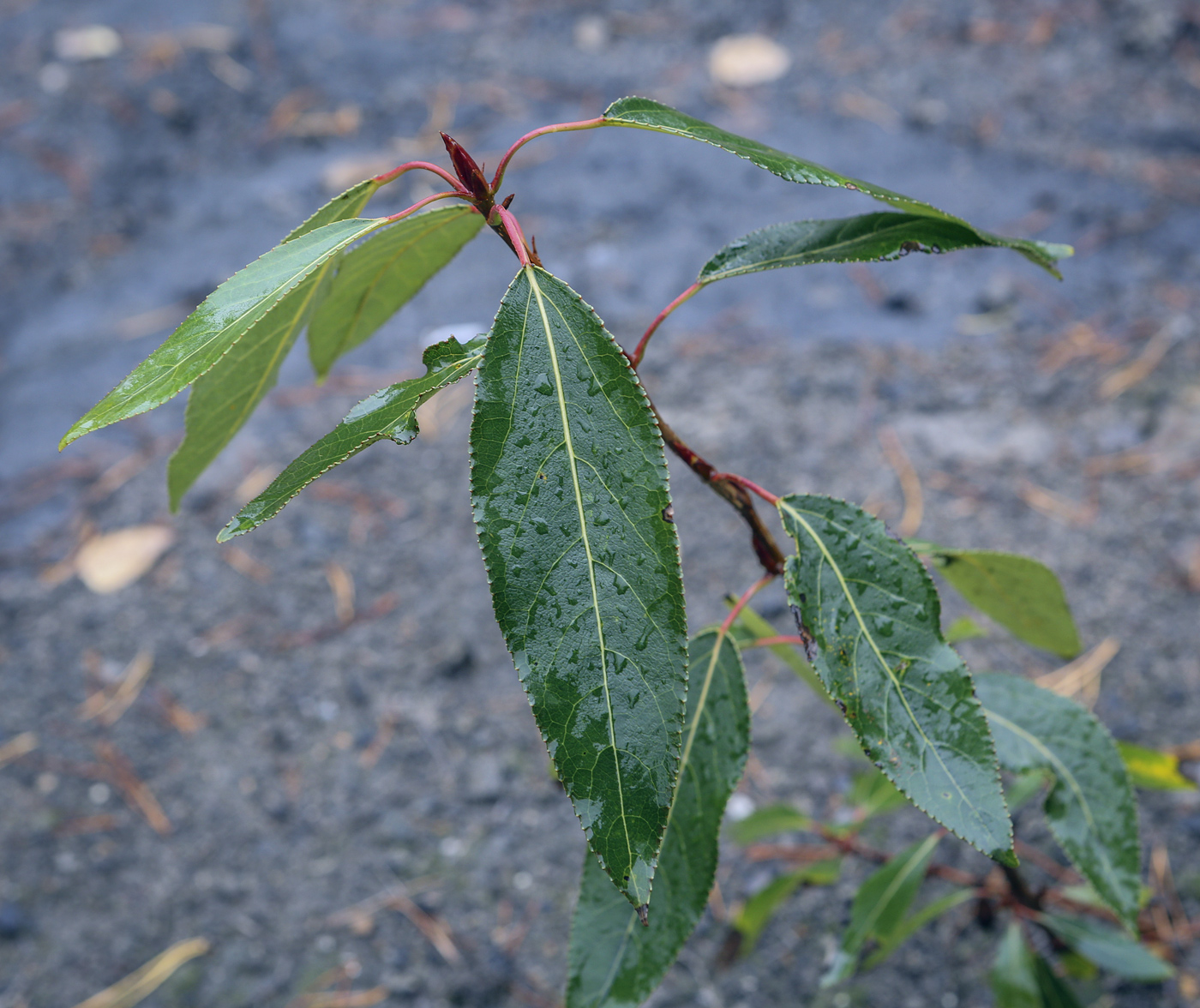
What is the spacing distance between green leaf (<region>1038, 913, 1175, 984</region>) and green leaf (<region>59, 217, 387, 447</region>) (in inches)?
51.9

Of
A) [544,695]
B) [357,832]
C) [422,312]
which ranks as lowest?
[544,695]

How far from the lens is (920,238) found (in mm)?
883

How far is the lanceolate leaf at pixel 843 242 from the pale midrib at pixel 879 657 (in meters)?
0.26

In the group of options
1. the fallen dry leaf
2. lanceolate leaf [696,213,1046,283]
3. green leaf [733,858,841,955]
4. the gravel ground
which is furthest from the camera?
the fallen dry leaf

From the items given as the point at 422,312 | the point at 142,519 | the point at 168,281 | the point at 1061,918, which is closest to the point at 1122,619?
the point at 1061,918

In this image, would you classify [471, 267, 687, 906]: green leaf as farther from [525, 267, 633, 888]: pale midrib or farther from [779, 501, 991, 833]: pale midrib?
[779, 501, 991, 833]: pale midrib

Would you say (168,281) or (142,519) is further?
(168,281)

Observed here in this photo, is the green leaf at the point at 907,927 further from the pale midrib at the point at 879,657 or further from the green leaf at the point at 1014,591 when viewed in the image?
the pale midrib at the point at 879,657

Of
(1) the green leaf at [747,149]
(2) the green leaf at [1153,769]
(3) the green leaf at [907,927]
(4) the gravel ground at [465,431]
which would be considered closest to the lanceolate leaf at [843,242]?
(1) the green leaf at [747,149]

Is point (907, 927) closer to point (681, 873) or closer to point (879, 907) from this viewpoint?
point (879, 907)

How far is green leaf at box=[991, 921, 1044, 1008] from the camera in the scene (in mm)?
1241

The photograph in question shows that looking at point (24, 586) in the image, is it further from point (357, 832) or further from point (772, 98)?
point (772, 98)

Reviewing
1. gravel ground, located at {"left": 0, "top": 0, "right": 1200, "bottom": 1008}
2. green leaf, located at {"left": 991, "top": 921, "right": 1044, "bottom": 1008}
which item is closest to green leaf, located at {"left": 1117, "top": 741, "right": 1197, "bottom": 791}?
green leaf, located at {"left": 991, "top": 921, "right": 1044, "bottom": 1008}

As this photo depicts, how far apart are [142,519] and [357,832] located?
1.11m
